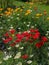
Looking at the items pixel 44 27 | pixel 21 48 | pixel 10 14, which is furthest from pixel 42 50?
pixel 10 14

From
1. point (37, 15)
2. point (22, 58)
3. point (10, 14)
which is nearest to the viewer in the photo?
point (22, 58)

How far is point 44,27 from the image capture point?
7.32m

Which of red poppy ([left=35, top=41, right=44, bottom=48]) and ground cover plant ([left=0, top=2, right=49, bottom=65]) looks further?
red poppy ([left=35, top=41, right=44, bottom=48])

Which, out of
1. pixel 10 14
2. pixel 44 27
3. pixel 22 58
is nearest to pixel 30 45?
pixel 22 58

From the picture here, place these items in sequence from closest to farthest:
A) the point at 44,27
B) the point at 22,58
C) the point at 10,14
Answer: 1. the point at 22,58
2. the point at 44,27
3. the point at 10,14

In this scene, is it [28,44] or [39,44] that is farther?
[28,44]

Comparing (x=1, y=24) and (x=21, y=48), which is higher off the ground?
(x=21, y=48)

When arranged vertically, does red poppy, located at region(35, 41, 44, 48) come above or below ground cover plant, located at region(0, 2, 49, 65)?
above

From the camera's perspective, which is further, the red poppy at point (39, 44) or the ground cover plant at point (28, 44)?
the red poppy at point (39, 44)

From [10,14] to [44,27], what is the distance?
1837mm

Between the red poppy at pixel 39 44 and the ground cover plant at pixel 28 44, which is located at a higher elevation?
the red poppy at pixel 39 44

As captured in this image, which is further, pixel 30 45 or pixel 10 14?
pixel 10 14

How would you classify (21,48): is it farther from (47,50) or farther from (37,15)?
(37,15)

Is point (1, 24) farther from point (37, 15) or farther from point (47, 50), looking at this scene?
point (47, 50)
